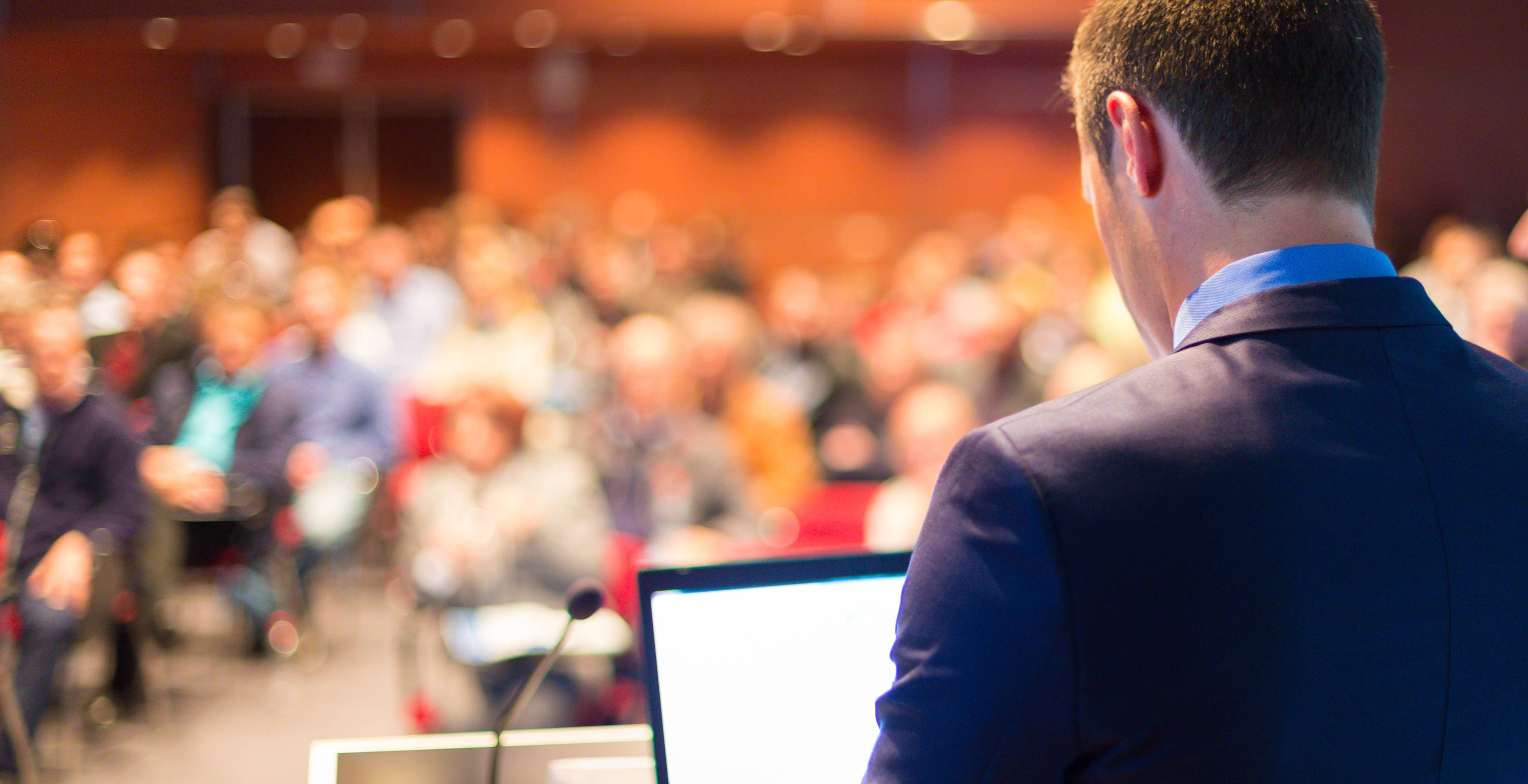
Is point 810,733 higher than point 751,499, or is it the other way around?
point 751,499

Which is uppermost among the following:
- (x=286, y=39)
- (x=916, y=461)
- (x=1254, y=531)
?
(x=286, y=39)

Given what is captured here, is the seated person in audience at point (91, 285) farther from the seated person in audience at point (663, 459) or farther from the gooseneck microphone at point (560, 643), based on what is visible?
the gooseneck microphone at point (560, 643)

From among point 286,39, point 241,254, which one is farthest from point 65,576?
point 286,39

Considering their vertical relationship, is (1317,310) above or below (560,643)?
above

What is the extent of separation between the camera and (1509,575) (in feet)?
2.11

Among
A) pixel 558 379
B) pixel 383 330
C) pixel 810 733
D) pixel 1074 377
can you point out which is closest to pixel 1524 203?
pixel 1074 377

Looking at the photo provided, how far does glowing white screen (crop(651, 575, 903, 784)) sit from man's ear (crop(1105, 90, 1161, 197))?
0.49 m

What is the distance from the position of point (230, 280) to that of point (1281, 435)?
6.14 metres

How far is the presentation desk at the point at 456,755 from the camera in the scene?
52.4 inches

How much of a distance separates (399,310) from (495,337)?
1.39m

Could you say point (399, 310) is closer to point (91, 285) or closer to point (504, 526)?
point (91, 285)

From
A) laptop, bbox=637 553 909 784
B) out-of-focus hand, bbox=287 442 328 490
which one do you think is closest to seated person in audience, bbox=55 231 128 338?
out-of-focus hand, bbox=287 442 328 490

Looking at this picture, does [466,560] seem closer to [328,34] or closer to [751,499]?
[751,499]

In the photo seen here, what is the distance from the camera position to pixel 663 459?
3.79 m
